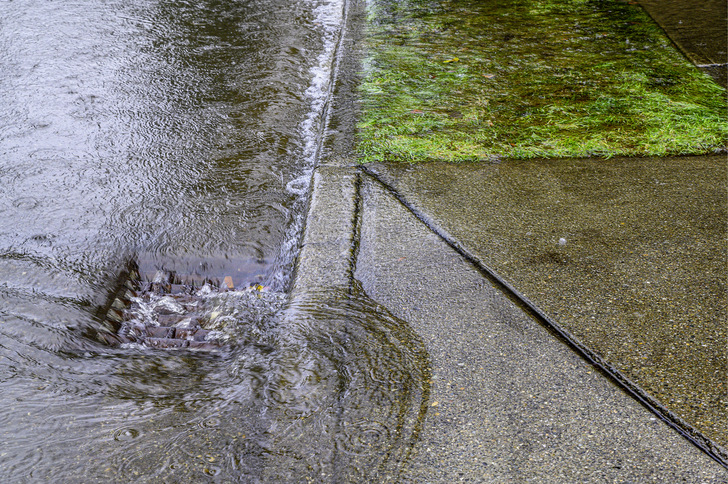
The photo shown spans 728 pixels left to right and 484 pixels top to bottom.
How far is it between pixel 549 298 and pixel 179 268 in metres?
1.87

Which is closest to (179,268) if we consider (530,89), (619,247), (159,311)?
(159,311)

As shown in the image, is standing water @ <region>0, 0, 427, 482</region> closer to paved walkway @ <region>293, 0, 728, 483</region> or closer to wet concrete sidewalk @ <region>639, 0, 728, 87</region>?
paved walkway @ <region>293, 0, 728, 483</region>

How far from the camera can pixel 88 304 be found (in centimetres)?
266

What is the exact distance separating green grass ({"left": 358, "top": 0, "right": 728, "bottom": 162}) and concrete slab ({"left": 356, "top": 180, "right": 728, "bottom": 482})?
4.54ft

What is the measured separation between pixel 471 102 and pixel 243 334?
2.74 metres

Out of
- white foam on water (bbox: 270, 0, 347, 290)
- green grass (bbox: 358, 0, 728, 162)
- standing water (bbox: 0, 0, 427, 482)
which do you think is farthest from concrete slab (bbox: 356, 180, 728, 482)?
green grass (bbox: 358, 0, 728, 162)

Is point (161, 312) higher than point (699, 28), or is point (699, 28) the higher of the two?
point (699, 28)

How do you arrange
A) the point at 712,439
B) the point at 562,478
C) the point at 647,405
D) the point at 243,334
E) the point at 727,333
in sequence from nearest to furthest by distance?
the point at 562,478, the point at 712,439, the point at 647,405, the point at 727,333, the point at 243,334

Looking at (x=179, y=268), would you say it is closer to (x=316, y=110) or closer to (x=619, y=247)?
(x=316, y=110)

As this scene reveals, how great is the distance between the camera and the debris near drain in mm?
2600

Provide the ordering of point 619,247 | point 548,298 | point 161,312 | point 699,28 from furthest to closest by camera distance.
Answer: point 699,28 < point 619,247 < point 161,312 < point 548,298

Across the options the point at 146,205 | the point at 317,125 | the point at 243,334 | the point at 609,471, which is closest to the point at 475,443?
the point at 609,471

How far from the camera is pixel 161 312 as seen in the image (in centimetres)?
279

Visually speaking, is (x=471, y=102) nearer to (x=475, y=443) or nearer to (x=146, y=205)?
(x=146, y=205)
